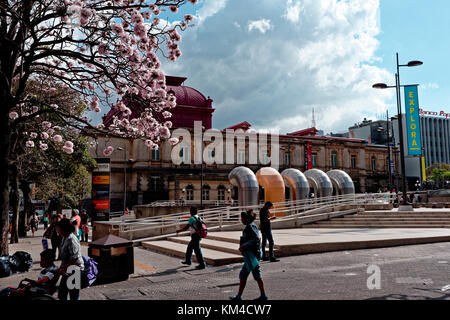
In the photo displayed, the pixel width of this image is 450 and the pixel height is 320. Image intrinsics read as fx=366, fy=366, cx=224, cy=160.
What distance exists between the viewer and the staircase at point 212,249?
11.0 metres

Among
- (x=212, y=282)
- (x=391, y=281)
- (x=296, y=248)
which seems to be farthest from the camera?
(x=296, y=248)

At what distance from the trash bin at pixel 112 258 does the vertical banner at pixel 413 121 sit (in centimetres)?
2835

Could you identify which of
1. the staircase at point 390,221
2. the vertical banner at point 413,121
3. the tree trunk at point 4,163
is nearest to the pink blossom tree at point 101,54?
the tree trunk at point 4,163

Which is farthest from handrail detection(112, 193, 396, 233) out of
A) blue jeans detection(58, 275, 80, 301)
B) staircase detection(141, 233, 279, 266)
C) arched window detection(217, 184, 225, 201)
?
arched window detection(217, 184, 225, 201)

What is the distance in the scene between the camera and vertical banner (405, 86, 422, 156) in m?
30.7

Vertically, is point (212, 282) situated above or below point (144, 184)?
below

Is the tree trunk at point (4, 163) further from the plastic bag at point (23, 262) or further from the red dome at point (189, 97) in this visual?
the red dome at point (189, 97)

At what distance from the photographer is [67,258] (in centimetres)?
564

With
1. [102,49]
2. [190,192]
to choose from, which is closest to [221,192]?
[190,192]
